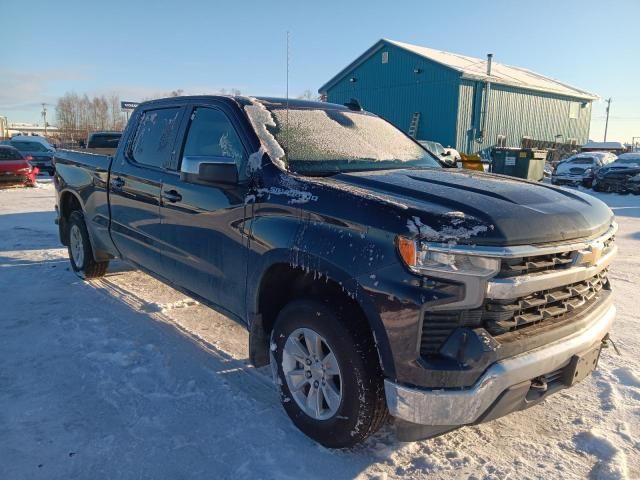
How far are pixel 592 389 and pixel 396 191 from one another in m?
2.06

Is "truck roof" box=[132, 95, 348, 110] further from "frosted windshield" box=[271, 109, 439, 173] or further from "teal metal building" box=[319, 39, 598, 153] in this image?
"teal metal building" box=[319, 39, 598, 153]

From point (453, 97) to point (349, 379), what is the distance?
26.3m

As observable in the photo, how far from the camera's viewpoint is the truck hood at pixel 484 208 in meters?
2.24

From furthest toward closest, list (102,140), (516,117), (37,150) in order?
1. (516,117)
2. (37,150)
3. (102,140)

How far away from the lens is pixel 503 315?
2279 millimetres

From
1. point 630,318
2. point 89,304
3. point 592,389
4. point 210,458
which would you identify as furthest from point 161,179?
point 630,318

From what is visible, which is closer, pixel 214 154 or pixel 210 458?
pixel 210 458

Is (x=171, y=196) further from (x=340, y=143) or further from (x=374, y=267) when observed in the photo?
(x=374, y=267)

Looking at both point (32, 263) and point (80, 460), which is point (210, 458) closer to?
point (80, 460)

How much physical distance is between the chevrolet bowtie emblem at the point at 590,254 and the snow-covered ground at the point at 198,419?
1.04 m

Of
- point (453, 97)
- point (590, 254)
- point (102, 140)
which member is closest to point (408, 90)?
point (453, 97)

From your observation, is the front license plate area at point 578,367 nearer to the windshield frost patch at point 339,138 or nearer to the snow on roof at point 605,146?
the windshield frost patch at point 339,138

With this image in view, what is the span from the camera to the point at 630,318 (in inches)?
187

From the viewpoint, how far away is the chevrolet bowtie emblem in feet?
8.31
